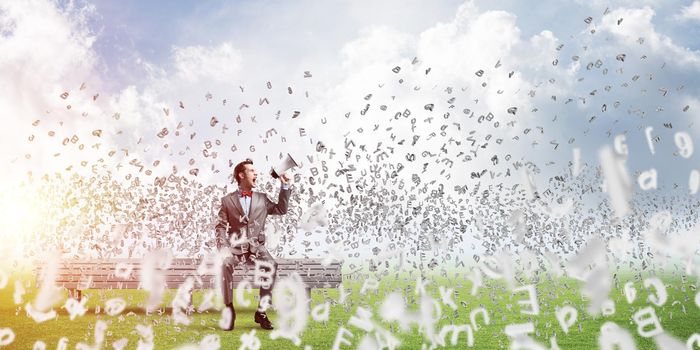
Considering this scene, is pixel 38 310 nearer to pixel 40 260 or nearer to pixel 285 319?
pixel 40 260

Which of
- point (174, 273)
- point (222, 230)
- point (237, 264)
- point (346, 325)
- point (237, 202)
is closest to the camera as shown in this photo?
point (222, 230)

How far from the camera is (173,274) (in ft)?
34.7

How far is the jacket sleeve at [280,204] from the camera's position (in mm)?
8234

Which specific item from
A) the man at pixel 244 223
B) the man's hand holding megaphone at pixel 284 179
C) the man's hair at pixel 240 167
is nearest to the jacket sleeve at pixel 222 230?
the man at pixel 244 223

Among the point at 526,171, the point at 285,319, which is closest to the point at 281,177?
the point at 285,319

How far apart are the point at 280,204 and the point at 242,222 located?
1.71 ft

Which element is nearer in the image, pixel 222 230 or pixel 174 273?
pixel 222 230

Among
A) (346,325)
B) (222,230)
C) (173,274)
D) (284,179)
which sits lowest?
(346,325)

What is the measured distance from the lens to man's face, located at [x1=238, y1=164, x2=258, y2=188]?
8.41m

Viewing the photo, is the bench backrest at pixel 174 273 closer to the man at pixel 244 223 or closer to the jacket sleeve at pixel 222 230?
the man at pixel 244 223

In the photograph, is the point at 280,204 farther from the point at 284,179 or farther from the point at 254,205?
the point at 284,179

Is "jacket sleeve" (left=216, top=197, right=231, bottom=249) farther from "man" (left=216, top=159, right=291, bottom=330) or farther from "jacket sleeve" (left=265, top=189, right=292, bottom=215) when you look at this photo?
"jacket sleeve" (left=265, top=189, right=292, bottom=215)

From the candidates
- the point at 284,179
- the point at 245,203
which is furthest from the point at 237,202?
the point at 284,179

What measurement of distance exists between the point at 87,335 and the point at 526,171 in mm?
6927
